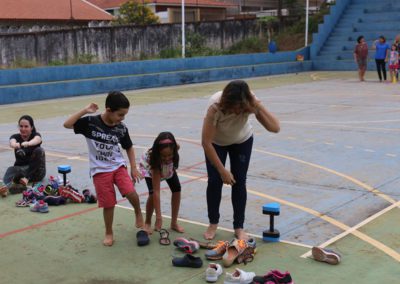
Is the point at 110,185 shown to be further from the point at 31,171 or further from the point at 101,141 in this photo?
the point at 31,171

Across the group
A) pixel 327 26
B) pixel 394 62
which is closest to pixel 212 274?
pixel 394 62

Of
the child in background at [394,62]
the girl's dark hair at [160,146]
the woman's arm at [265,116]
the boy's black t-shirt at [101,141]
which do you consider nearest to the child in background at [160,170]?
the girl's dark hair at [160,146]

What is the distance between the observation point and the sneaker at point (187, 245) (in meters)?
4.97

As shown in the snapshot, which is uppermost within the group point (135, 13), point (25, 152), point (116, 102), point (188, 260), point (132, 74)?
point (135, 13)

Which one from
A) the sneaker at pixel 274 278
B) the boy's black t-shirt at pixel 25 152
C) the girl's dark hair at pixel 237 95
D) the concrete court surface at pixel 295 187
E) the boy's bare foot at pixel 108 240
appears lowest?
the concrete court surface at pixel 295 187

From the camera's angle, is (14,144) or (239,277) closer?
(239,277)

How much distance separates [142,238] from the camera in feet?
17.2

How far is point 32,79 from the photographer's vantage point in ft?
65.7

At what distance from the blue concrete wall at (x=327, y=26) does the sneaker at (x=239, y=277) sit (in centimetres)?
2750

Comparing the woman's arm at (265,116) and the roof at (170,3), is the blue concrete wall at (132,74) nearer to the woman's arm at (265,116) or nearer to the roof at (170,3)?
the roof at (170,3)

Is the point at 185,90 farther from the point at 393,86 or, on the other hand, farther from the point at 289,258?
the point at 289,258

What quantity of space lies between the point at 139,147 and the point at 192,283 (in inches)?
224

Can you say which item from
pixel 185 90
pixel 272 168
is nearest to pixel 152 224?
pixel 272 168

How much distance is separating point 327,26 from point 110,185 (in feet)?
93.2
